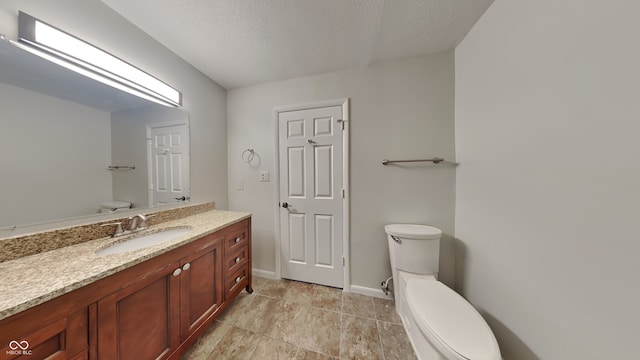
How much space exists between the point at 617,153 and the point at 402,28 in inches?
51.4

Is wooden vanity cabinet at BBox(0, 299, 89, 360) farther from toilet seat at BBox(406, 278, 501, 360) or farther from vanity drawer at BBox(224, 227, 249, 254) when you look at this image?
toilet seat at BBox(406, 278, 501, 360)

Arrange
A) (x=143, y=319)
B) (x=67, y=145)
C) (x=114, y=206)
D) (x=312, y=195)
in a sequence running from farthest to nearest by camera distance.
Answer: (x=312, y=195) < (x=114, y=206) < (x=67, y=145) < (x=143, y=319)

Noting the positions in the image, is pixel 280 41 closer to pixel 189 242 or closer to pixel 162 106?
pixel 162 106

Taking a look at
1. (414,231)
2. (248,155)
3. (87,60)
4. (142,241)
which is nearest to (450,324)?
(414,231)

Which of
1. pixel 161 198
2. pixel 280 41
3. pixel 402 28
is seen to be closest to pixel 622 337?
pixel 402 28

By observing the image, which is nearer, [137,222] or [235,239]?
[137,222]

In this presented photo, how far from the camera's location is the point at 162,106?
1515 mm

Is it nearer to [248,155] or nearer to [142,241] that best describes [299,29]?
[248,155]

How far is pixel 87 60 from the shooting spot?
108cm

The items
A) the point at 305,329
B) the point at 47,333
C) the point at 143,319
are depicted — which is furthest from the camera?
the point at 305,329

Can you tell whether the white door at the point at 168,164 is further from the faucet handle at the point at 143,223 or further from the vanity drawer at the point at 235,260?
the vanity drawer at the point at 235,260

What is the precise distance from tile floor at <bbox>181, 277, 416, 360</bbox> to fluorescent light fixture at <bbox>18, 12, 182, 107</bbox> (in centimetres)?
191

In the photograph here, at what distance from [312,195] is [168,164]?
4.41 feet

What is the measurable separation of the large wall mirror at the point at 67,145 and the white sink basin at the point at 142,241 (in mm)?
254
